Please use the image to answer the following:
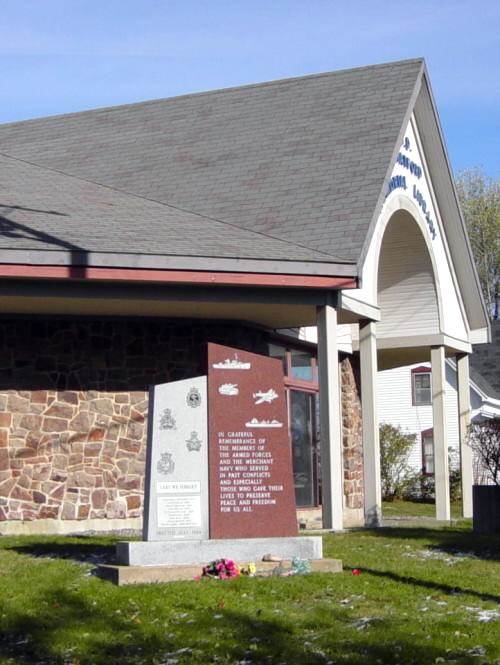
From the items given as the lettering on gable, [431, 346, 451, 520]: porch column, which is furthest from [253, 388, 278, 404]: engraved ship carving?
[431, 346, 451, 520]: porch column

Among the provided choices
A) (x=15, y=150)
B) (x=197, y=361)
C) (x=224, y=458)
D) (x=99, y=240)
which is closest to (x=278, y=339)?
(x=197, y=361)

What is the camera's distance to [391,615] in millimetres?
8734

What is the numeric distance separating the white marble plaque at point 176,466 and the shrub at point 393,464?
77.2ft

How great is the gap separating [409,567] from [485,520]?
4.66 m

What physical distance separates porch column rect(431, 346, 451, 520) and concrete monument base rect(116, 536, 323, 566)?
10938mm

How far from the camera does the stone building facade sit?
659 inches

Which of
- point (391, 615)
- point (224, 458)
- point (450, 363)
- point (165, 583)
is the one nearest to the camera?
point (391, 615)

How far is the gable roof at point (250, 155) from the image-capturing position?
16812 millimetres

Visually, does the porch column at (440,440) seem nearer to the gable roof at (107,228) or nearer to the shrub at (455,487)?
the gable roof at (107,228)

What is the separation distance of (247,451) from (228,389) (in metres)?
0.62

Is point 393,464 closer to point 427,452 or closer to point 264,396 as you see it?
point 427,452

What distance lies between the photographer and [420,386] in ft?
135

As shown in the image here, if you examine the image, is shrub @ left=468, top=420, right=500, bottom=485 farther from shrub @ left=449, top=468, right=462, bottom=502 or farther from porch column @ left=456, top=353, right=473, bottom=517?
shrub @ left=449, top=468, right=462, bottom=502

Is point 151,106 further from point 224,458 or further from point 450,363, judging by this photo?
point 450,363
